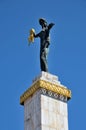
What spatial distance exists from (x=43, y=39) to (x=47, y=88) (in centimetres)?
310

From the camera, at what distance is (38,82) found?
78.6ft

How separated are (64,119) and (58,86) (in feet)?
5.52

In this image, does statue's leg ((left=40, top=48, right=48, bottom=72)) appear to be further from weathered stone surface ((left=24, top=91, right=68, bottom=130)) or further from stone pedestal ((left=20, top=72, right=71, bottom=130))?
weathered stone surface ((left=24, top=91, right=68, bottom=130))

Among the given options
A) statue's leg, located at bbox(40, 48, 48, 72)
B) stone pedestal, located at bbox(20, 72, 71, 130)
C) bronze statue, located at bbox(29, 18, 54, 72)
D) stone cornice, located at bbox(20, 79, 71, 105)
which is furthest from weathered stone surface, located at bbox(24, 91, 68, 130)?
bronze statue, located at bbox(29, 18, 54, 72)

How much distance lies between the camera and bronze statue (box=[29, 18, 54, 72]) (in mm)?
25156

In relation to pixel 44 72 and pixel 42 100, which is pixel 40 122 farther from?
pixel 44 72

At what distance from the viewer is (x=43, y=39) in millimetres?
25844

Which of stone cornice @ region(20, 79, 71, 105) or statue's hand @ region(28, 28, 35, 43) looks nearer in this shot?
stone cornice @ region(20, 79, 71, 105)

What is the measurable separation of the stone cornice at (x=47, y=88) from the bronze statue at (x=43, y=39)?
1.13 metres

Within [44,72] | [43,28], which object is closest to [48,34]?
[43,28]

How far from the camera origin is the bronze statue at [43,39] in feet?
82.5

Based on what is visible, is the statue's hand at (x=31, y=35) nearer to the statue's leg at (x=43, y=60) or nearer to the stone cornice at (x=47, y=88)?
the statue's leg at (x=43, y=60)

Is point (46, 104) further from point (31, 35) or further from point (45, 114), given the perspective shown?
point (31, 35)

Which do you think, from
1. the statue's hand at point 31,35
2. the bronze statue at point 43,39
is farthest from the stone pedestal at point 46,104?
the statue's hand at point 31,35
